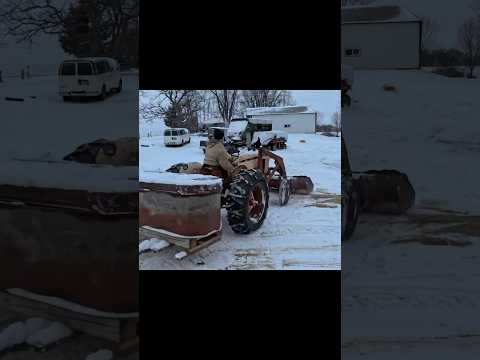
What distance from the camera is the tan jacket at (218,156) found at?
3.10m

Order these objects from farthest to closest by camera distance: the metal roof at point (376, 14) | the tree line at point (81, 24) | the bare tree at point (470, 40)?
the metal roof at point (376, 14)
the bare tree at point (470, 40)
the tree line at point (81, 24)

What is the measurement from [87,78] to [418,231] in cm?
328

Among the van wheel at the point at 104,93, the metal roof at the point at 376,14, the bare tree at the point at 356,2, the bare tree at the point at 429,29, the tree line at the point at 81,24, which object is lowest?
the van wheel at the point at 104,93

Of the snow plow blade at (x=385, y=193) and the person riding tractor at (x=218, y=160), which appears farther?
the snow plow blade at (x=385, y=193)

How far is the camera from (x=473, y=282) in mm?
3676

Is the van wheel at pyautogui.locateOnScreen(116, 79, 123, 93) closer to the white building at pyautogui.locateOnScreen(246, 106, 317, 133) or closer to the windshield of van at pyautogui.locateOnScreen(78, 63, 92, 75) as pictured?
the windshield of van at pyautogui.locateOnScreen(78, 63, 92, 75)

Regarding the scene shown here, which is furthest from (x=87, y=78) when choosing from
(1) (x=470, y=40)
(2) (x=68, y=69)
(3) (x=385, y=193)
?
(1) (x=470, y=40)

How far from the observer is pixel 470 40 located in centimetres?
695

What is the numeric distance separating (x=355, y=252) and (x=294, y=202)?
48.8 inches

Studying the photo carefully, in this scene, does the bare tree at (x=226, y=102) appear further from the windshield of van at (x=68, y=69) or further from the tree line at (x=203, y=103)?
the windshield of van at (x=68, y=69)

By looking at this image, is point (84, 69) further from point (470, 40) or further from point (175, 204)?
point (470, 40)

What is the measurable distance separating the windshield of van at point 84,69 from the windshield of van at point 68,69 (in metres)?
0.06

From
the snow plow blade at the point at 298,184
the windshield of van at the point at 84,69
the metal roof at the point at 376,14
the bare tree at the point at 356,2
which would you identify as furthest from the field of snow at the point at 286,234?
the bare tree at the point at 356,2

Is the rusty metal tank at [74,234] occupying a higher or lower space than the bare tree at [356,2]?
lower
